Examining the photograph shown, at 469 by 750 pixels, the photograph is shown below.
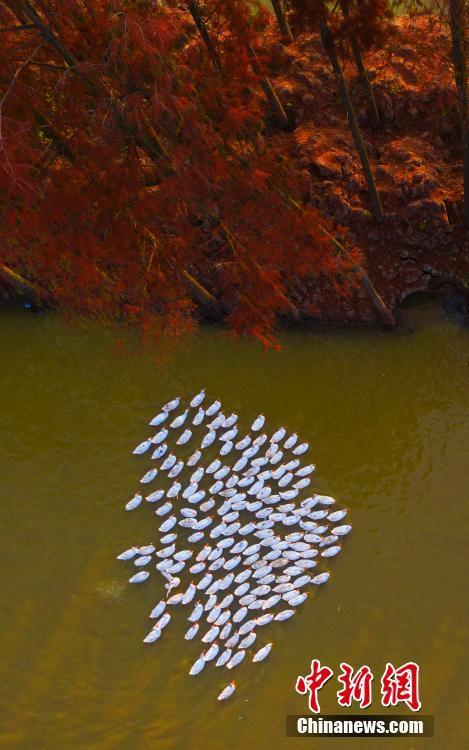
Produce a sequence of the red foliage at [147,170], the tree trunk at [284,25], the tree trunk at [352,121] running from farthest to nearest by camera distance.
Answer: the tree trunk at [284,25] → the tree trunk at [352,121] → the red foliage at [147,170]

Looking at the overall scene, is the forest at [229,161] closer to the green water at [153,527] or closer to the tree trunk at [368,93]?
the tree trunk at [368,93]

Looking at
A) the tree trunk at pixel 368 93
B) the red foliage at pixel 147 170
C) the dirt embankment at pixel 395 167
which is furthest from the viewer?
the dirt embankment at pixel 395 167

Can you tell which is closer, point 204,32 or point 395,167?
point 204,32

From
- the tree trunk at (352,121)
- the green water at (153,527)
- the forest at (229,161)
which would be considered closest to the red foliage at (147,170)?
the forest at (229,161)

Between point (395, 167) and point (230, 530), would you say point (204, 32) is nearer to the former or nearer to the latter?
point (395, 167)

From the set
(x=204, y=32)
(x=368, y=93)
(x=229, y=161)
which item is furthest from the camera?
(x=368, y=93)

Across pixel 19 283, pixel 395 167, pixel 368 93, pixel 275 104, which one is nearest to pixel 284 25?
pixel 275 104

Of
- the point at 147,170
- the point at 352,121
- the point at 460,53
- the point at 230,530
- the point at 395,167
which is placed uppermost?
the point at 460,53
